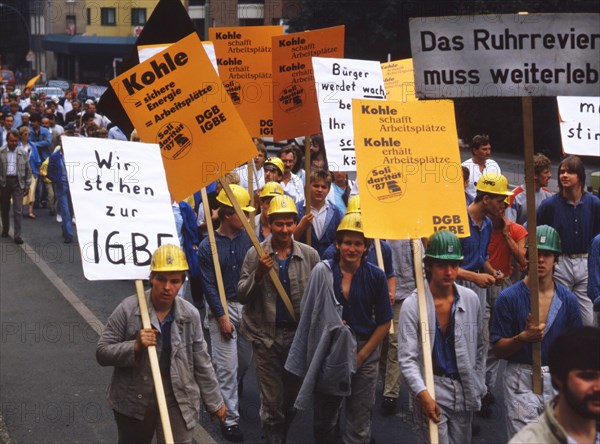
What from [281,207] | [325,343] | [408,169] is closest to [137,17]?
[281,207]

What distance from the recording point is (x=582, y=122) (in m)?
9.94

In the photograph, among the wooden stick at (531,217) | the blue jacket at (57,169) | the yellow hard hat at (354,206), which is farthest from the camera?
the blue jacket at (57,169)

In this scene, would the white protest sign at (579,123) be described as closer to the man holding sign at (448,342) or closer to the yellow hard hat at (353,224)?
the yellow hard hat at (353,224)

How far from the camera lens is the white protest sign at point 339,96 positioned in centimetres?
917

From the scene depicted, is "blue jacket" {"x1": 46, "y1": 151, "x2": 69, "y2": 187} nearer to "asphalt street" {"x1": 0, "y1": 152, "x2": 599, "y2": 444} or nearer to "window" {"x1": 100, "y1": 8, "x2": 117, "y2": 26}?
"asphalt street" {"x1": 0, "y1": 152, "x2": 599, "y2": 444}

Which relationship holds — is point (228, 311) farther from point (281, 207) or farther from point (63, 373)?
point (63, 373)

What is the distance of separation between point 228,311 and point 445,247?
2.76 meters

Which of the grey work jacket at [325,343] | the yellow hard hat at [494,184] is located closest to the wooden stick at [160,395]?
the grey work jacket at [325,343]

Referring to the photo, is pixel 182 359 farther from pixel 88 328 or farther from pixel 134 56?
pixel 88 328

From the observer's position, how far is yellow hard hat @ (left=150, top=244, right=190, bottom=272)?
5.68 meters

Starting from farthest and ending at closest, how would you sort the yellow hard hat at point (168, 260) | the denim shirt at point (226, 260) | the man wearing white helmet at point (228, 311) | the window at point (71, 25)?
the window at point (71, 25), the denim shirt at point (226, 260), the man wearing white helmet at point (228, 311), the yellow hard hat at point (168, 260)

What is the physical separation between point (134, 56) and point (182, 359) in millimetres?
3629

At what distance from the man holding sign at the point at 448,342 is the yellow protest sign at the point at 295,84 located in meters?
3.63

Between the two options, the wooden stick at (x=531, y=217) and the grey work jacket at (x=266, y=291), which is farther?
the grey work jacket at (x=266, y=291)
